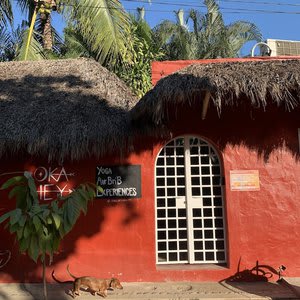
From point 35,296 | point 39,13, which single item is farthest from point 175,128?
point 39,13

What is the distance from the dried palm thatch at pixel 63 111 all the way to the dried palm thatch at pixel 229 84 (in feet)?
3.54

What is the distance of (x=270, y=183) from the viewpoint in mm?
7102

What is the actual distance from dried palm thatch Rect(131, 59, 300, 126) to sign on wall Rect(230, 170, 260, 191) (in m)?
1.47

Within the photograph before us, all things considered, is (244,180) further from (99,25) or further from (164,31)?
(164,31)

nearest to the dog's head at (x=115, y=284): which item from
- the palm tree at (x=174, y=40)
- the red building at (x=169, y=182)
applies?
the red building at (x=169, y=182)

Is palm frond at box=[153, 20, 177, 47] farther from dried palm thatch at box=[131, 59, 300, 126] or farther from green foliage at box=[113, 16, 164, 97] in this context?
dried palm thatch at box=[131, 59, 300, 126]

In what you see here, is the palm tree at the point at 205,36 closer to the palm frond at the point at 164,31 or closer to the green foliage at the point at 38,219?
the palm frond at the point at 164,31

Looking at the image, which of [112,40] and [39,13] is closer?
[112,40]

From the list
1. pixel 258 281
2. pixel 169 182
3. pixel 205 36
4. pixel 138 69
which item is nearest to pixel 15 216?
pixel 169 182

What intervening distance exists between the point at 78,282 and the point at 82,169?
196 centimetres

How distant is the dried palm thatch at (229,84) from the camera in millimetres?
5836

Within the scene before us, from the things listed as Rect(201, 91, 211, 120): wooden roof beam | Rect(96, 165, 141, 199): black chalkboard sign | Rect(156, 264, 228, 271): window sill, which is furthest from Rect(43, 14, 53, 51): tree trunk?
Rect(156, 264, 228, 271): window sill

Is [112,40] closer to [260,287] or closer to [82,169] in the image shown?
[82,169]

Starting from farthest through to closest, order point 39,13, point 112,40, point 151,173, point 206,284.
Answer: point 39,13 → point 112,40 → point 151,173 → point 206,284
